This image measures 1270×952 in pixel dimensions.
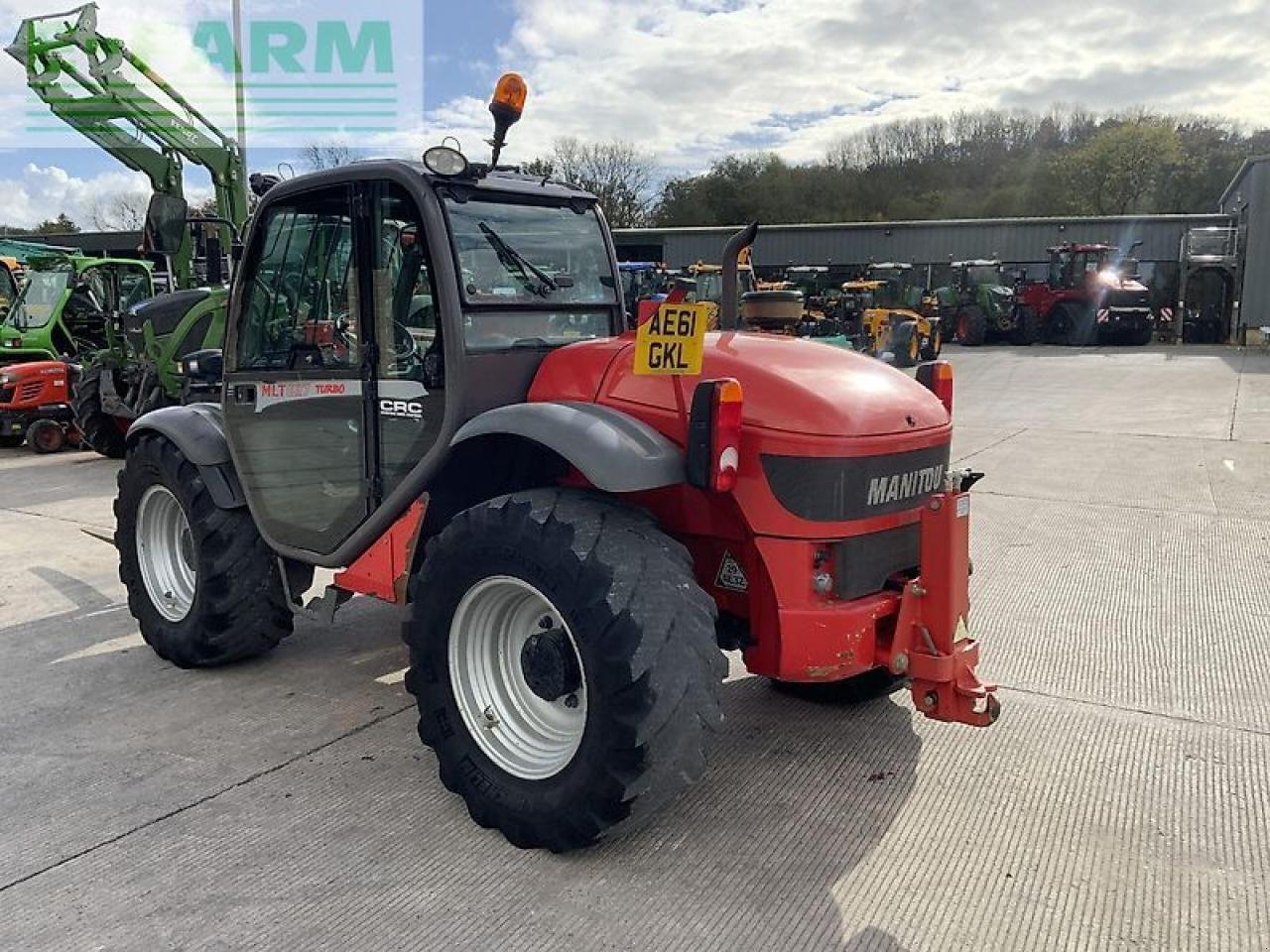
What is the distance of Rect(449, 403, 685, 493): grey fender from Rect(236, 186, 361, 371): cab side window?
2.91ft

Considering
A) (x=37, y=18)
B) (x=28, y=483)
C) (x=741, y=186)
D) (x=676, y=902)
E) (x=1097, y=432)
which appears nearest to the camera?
(x=676, y=902)

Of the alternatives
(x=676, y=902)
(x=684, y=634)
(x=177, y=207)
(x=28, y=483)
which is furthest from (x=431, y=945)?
(x=28, y=483)

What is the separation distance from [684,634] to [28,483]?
8.71 m

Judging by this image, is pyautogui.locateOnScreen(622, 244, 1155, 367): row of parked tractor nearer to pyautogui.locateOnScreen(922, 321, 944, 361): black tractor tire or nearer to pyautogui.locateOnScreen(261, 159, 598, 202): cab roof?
pyautogui.locateOnScreen(922, 321, 944, 361): black tractor tire

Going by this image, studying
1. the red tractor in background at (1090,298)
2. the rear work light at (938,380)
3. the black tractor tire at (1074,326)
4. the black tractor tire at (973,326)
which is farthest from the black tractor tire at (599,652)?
the black tractor tire at (973,326)

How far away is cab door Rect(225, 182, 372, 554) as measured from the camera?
3.64m

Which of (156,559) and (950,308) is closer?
(156,559)

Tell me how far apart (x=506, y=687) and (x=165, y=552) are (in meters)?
2.27

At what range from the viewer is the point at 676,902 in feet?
8.64

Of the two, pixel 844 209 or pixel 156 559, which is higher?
pixel 844 209

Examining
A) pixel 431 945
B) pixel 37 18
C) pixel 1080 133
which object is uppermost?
pixel 1080 133

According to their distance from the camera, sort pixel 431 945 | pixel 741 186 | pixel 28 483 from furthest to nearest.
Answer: pixel 741 186, pixel 28 483, pixel 431 945

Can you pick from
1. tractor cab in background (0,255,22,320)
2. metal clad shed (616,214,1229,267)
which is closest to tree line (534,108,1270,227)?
metal clad shed (616,214,1229,267)

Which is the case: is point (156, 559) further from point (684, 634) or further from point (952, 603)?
point (952, 603)
